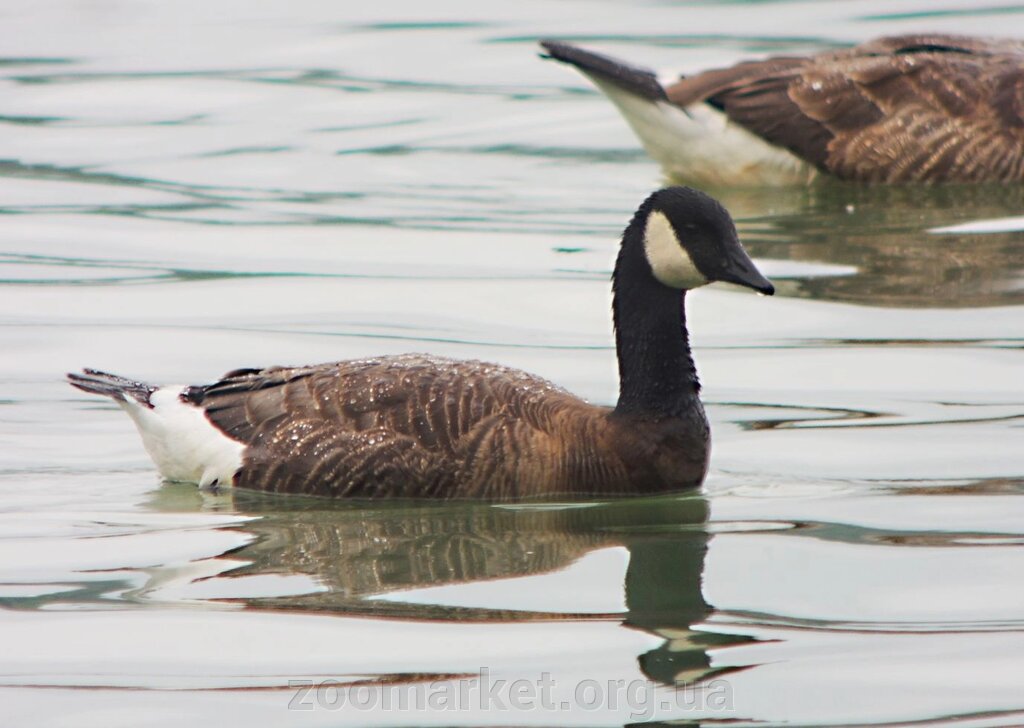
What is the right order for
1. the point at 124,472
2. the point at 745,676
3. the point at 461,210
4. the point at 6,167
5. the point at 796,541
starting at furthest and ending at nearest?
the point at 6,167, the point at 461,210, the point at 124,472, the point at 796,541, the point at 745,676

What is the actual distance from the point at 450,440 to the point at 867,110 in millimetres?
6889

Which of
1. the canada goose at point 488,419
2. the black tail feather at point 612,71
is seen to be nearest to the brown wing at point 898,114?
the black tail feather at point 612,71

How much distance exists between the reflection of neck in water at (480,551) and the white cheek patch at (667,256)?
102cm

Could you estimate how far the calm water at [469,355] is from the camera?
6750 millimetres

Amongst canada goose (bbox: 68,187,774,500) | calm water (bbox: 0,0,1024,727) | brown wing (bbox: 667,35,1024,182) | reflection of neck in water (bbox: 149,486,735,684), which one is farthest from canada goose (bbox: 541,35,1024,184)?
reflection of neck in water (bbox: 149,486,735,684)

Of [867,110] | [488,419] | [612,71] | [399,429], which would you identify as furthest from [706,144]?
[399,429]

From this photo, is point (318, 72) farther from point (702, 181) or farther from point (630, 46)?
point (702, 181)

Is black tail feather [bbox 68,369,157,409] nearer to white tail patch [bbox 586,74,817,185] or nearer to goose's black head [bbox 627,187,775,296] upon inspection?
goose's black head [bbox 627,187,775,296]

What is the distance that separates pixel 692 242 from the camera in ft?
29.1

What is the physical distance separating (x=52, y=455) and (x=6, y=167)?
22.1ft

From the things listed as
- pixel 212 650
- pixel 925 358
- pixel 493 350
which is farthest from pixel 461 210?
pixel 212 650

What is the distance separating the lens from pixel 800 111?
14.6 m

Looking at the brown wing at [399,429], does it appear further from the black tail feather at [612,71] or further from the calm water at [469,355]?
the black tail feather at [612,71]

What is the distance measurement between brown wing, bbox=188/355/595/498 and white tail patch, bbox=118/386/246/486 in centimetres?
7
